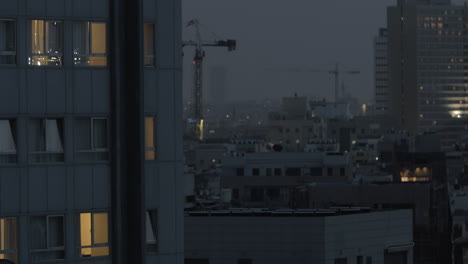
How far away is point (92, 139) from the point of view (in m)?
16.6

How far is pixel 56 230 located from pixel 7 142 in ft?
→ 4.10

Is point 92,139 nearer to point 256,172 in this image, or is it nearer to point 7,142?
point 7,142

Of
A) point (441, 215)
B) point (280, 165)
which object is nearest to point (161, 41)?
point (441, 215)

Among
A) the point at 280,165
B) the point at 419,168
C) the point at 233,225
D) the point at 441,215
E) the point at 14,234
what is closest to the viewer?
the point at 14,234

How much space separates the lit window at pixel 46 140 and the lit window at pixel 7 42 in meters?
0.80

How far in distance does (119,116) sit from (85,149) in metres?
0.59

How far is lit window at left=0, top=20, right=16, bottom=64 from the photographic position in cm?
1612

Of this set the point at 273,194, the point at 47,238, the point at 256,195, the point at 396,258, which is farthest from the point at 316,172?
the point at 47,238

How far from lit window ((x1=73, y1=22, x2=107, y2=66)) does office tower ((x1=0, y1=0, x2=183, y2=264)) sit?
0.01 m

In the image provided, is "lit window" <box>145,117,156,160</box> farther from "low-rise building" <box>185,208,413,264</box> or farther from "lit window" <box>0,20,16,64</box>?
"low-rise building" <box>185,208,413,264</box>

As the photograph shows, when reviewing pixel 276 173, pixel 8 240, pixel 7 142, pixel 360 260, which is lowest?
pixel 276 173

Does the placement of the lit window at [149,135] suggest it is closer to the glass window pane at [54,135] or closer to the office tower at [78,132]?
the office tower at [78,132]

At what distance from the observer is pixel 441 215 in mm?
77625

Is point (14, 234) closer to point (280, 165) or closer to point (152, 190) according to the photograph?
point (152, 190)
